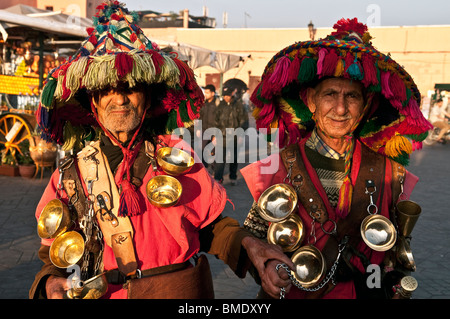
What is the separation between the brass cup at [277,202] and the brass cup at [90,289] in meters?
0.84

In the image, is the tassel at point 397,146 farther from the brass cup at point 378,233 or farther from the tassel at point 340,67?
the tassel at point 340,67

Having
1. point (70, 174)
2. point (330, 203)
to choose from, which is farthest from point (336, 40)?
point (70, 174)

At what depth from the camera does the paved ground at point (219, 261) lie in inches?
184

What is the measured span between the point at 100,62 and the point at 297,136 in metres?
1.27

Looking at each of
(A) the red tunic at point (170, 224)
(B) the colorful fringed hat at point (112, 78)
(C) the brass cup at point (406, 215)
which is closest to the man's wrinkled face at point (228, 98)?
(B) the colorful fringed hat at point (112, 78)

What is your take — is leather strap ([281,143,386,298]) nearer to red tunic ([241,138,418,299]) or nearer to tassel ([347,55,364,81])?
red tunic ([241,138,418,299])

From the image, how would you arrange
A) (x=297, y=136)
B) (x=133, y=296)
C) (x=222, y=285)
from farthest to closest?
(x=222, y=285) < (x=297, y=136) < (x=133, y=296)

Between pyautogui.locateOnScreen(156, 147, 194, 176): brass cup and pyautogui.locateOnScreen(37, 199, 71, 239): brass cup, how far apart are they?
522 mm

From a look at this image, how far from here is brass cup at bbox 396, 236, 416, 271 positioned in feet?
7.54

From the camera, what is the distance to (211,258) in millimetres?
5656

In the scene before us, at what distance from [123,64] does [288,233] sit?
1166mm

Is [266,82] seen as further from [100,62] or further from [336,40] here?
[100,62]

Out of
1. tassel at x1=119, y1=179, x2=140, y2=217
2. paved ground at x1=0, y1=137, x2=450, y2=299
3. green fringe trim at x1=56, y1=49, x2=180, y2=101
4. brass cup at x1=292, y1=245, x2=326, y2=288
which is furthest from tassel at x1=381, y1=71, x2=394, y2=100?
paved ground at x1=0, y1=137, x2=450, y2=299

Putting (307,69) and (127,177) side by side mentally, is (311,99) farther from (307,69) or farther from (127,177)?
(127,177)
